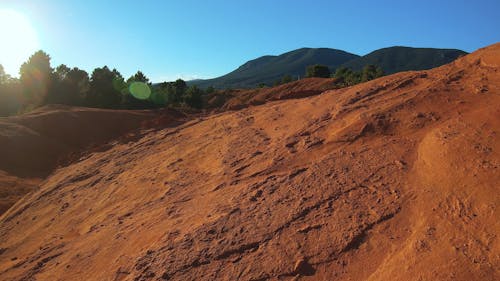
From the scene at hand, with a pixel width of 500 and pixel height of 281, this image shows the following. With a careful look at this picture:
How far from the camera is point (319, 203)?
4.60 metres

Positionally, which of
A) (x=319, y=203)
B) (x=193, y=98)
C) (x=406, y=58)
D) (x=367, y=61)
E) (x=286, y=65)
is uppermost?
(x=286, y=65)

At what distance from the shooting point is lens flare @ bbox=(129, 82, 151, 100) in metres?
37.5

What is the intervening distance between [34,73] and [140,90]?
9.64m

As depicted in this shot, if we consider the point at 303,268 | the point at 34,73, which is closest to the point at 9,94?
the point at 34,73

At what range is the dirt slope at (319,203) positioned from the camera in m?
3.71

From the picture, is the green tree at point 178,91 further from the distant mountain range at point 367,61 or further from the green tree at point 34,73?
the distant mountain range at point 367,61

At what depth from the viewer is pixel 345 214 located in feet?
14.0

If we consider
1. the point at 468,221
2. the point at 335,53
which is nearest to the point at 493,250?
the point at 468,221

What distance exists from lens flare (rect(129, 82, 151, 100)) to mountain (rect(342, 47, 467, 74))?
9301 centimetres

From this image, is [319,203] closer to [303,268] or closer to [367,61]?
[303,268]

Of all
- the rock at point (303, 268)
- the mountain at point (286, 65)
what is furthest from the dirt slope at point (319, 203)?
the mountain at point (286, 65)

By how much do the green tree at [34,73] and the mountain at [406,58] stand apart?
10050 centimetres

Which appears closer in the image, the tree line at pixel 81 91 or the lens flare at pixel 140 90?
the tree line at pixel 81 91

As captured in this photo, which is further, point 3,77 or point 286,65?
point 286,65
